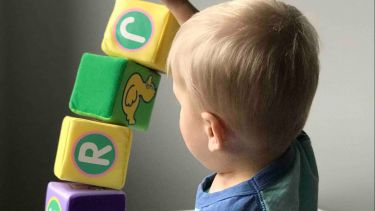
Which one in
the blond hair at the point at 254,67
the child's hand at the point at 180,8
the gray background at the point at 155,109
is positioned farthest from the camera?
the gray background at the point at 155,109

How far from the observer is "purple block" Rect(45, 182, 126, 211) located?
0.91 metres

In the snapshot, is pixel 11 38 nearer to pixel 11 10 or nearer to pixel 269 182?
pixel 11 10

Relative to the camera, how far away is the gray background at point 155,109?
1150 mm

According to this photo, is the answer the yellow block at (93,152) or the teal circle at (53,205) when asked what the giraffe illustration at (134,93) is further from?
the teal circle at (53,205)

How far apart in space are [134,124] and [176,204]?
0.55m

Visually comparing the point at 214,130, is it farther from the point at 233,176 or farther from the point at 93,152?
the point at 93,152

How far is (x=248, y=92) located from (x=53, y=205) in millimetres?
461

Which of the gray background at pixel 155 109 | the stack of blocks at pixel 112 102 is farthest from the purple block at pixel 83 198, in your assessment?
the gray background at pixel 155 109

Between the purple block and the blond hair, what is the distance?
12.0 inches

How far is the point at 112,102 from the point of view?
0.89 meters

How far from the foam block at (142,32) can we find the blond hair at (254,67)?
0.19 metres

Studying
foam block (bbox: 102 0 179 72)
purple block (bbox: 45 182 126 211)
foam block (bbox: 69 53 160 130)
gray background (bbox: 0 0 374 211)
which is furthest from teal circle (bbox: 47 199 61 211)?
gray background (bbox: 0 0 374 211)

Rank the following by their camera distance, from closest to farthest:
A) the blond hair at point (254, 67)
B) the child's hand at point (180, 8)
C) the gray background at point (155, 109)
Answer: the blond hair at point (254, 67) → the child's hand at point (180, 8) → the gray background at point (155, 109)

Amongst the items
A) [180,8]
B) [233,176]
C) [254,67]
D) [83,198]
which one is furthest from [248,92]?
[83,198]
